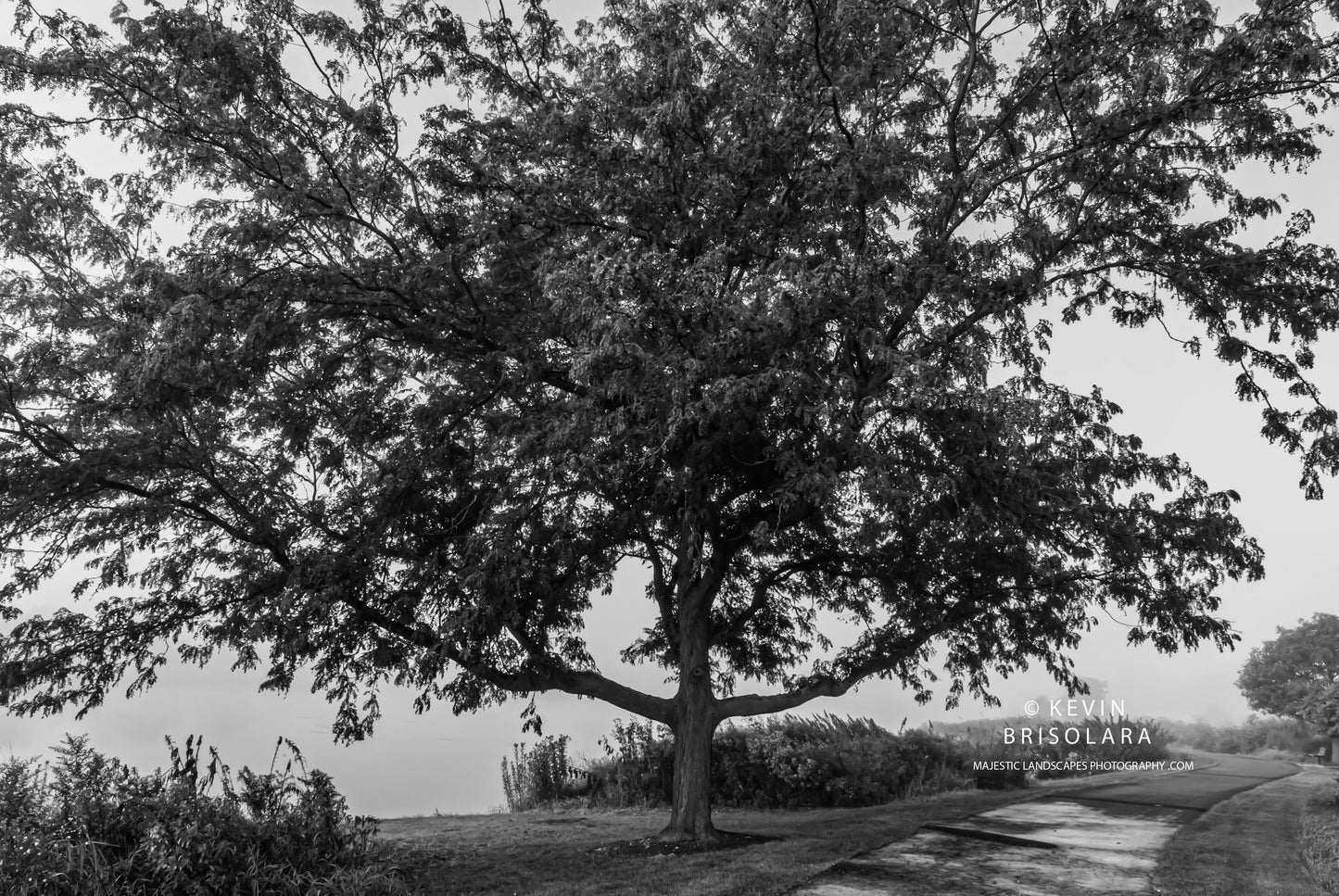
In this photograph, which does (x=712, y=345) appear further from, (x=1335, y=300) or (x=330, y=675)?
(x=1335, y=300)

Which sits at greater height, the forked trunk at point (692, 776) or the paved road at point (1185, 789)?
the forked trunk at point (692, 776)

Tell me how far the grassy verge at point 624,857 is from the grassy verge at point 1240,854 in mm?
3283

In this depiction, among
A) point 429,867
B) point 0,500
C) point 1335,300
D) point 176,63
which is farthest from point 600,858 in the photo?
point 1335,300

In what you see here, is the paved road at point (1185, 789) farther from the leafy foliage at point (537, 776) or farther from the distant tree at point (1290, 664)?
the distant tree at point (1290, 664)

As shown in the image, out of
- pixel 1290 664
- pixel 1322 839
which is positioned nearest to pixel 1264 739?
pixel 1290 664

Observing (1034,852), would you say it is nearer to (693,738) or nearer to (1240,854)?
(1240,854)

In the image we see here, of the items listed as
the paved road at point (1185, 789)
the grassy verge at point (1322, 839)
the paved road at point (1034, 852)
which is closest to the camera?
the paved road at point (1034, 852)

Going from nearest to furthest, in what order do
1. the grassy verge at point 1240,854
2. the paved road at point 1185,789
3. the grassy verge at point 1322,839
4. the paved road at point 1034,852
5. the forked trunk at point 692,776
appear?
the paved road at point 1034,852 < the grassy verge at point 1240,854 < the grassy verge at point 1322,839 < the forked trunk at point 692,776 < the paved road at point 1185,789

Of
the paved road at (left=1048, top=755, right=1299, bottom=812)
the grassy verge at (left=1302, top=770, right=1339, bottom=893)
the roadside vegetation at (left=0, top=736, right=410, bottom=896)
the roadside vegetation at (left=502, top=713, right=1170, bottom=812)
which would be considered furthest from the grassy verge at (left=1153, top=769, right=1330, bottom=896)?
the roadside vegetation at (left=0, top=736, right=410, bottom=896)

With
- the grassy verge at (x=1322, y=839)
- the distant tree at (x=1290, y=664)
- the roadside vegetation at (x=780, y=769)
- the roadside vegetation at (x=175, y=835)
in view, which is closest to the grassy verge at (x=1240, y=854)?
the grassy verge at (x=1322, y=839)

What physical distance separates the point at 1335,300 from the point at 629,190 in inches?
411

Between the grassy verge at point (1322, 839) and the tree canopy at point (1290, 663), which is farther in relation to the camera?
the tree canopy at point (1290, 663)

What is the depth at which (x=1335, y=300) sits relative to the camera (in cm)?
1347

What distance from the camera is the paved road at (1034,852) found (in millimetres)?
9500
